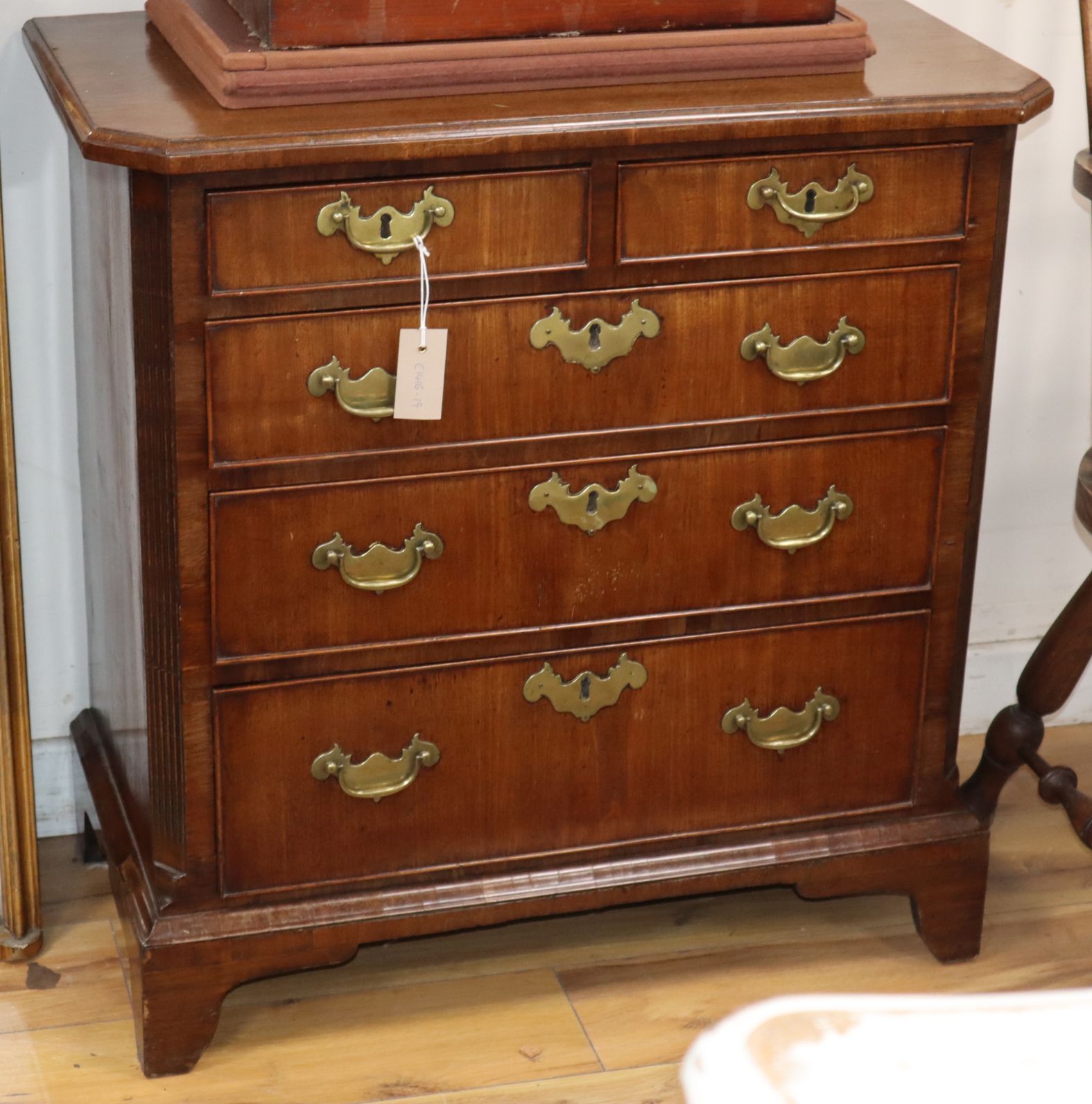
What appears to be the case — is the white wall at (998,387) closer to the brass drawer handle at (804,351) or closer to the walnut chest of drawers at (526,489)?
the walnut chest of drawers at (526,489)

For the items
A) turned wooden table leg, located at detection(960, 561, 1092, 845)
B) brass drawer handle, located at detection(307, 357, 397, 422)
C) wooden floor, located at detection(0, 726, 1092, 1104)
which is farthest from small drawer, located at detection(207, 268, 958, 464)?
wooden floor, located at detection(0, 726, 1092, 1104)

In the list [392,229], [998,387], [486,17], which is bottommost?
[998,387]

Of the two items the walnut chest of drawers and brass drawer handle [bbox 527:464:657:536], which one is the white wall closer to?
the walnut chest of drawers

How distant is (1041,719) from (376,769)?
0.82 metres

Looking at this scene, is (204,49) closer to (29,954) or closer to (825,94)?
(825,94)

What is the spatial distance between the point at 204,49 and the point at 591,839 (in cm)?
87

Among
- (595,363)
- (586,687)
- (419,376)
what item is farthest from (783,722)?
(419,376)

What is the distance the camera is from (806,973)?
1905mm

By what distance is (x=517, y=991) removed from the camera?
1874 mm

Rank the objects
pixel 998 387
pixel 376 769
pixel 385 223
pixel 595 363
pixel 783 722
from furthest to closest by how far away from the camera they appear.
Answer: pixel 998 387, pixel 783 722, pixel 376 769, pixel 595 363, pixel 385 223

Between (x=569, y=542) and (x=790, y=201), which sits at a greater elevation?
(x=790, y=201)

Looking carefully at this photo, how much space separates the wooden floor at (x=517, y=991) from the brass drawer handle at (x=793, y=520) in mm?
512

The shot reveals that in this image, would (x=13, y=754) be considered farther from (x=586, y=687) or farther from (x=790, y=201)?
(x=790, y=201)

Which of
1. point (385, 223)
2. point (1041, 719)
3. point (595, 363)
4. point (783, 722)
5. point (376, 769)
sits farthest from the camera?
point (1041, 719)
